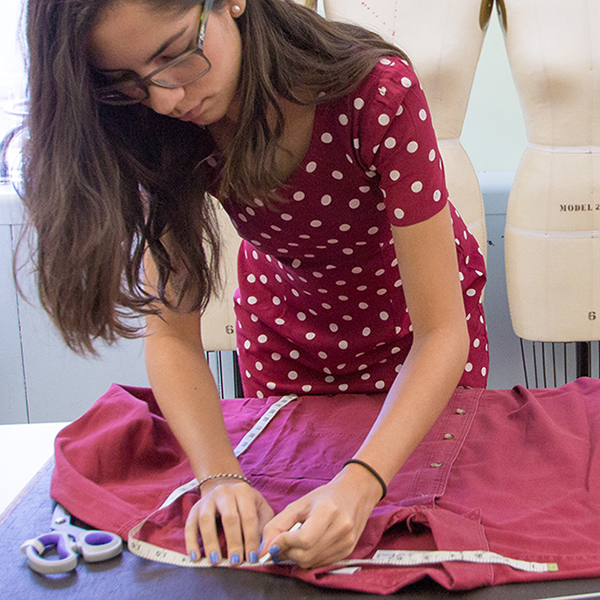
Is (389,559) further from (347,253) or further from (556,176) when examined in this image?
(556,176)

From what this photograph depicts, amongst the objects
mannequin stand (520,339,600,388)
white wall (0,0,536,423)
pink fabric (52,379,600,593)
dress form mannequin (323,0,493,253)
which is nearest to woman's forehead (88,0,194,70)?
pink fabric (52,379,600,593)

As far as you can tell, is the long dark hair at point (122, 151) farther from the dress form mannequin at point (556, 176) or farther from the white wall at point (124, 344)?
the white wall at point (124, 344)

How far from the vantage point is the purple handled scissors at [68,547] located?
69 centimetres

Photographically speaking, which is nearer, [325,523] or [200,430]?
[325,523]

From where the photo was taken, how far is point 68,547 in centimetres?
72

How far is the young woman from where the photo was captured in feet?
2.30

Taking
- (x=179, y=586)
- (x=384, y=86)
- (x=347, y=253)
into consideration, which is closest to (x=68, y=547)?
Answer: (x=179, y=586)

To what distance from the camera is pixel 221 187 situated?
33.7 inches

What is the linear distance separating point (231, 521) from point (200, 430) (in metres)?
0.18

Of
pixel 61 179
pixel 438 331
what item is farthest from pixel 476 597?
pixel 61 179

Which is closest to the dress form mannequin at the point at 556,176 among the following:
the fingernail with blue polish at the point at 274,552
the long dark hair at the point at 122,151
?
the long dark hair at the point at 122,151

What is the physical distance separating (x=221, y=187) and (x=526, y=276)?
3.84 feet

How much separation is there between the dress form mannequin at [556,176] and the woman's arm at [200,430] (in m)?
1.10

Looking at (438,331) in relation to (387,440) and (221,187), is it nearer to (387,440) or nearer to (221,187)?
(387,440)
